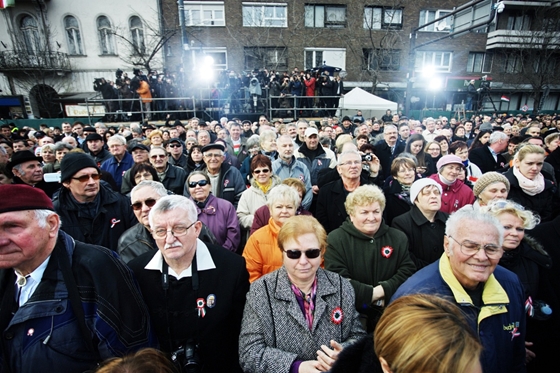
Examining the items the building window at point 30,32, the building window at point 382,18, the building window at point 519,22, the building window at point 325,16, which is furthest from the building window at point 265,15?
the building window at point 519,22

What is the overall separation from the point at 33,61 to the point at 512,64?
1540 inches

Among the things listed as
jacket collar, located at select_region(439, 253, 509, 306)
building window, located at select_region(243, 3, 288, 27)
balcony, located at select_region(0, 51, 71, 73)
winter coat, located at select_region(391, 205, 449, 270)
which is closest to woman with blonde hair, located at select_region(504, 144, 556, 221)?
winter coat, located at select_region(391, 205, 449, 270)

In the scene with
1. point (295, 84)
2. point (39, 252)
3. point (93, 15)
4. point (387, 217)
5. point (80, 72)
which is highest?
point (93, 15)

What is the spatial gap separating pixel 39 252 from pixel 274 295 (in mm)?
1388

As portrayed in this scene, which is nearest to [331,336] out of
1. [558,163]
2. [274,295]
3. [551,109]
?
[274,295]

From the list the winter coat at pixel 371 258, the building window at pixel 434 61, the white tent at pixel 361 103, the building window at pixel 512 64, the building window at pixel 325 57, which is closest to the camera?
the winter coat at pixel 371 258

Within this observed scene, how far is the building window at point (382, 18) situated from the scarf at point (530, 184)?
80.2 ft

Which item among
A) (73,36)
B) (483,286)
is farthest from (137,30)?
(483,286)

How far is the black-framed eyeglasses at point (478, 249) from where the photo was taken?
1.86 m

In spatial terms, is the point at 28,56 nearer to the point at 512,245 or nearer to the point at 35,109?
the point at 35,109

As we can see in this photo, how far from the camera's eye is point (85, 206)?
10.2ft

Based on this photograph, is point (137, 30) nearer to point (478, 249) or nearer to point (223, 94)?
point (223, 94)

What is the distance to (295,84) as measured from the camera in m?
14.3

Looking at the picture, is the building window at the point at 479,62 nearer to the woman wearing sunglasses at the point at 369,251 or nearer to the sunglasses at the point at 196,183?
the woman wearing sunglasses at the point at 369,251
